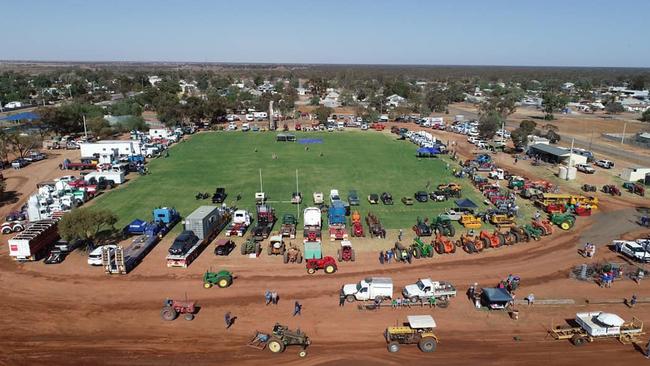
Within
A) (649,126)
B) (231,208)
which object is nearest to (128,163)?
(231,208)

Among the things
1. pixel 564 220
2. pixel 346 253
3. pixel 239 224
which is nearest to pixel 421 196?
pixel 564 220

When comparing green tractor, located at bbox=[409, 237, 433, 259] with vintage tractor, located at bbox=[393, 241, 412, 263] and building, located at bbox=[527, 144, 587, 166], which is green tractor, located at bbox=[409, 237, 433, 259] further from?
building, located at bbox=[527, 144, 587, 166]

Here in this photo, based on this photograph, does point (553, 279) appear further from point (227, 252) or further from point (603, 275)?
point (227, 252)

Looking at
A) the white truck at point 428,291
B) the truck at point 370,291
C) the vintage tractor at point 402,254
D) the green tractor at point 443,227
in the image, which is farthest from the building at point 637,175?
the truck at point 370,291

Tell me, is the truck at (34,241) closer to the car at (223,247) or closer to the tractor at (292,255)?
the car at (223,247)

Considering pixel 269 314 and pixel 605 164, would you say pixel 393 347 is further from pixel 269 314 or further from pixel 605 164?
pixel 605 164

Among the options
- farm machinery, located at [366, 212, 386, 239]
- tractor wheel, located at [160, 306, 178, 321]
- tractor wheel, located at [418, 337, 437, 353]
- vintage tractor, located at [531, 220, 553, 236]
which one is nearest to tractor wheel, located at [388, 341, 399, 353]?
tractor wheel, located at [418, 337, 437, 353]
